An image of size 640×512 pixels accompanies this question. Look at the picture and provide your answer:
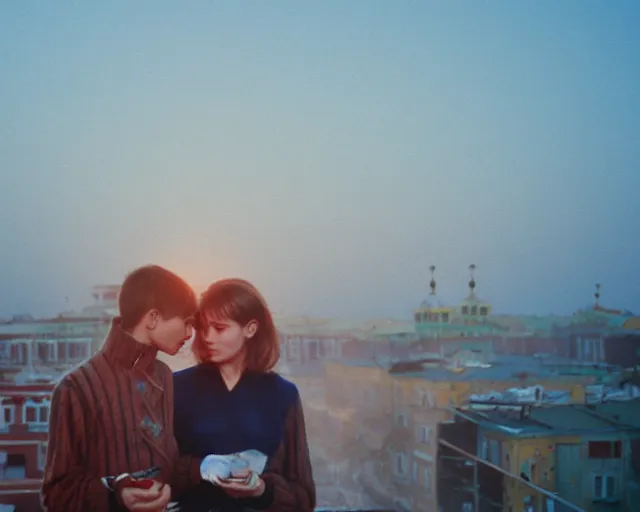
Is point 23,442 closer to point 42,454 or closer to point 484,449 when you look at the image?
point 42,454

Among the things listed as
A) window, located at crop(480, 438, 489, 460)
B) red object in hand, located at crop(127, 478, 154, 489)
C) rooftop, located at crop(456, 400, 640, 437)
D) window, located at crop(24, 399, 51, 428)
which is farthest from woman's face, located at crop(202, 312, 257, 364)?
window, located at crop(480, 438, 489, 460)

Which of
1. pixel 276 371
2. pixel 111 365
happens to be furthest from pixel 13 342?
pixel 276 371

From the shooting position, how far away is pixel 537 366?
9.91ft

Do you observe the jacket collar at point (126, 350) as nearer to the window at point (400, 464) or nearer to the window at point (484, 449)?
the window at point (400, 464)

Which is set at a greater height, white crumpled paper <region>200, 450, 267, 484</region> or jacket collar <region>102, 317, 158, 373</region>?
jacket collar <region>102, 317, 158, 373</region>

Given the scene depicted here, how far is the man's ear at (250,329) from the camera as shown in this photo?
261 cm

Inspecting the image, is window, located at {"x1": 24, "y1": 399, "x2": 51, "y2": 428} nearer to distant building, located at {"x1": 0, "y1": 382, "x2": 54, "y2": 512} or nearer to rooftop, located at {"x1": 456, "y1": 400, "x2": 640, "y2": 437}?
distant building, located at {"x1": 0, "y1": 382, "x2": 54, "y2": 512}

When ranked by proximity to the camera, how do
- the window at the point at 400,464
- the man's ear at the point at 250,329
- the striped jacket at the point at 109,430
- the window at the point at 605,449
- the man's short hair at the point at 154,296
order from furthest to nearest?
the window at the point at 605,449 → the window at the point at 400,464 → the man's ear at the point at 250,329 → the man's short hair at the point at 154,296 → the striped jacket at the point at 109,430

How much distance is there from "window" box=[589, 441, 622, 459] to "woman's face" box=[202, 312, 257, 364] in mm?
1368

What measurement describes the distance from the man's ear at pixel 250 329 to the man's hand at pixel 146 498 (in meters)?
0.52

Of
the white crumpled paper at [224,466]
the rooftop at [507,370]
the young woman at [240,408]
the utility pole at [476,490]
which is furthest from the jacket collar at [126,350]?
the utility pole at [476,490]

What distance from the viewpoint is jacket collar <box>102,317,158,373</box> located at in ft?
8.08

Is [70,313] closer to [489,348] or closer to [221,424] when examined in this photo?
[221,424]

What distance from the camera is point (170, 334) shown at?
2.50 meters
